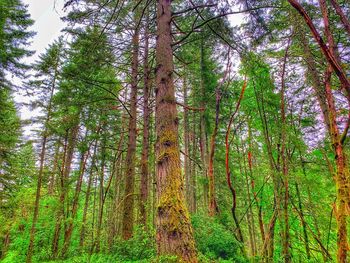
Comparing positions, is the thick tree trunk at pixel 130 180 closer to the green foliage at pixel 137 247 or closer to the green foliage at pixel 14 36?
the green foliage at pixel 137 247

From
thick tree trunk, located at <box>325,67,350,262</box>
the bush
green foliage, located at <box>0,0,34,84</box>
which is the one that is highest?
green foliage, located at <box>0,0,34,84</box>

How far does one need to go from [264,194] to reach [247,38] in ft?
12.3

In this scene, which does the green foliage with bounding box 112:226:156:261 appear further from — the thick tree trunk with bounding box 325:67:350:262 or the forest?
the thick tree trunk with bounding box 325:67:350:262

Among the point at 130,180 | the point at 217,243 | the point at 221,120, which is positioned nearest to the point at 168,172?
the point at 217,243

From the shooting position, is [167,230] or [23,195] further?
[23,195]

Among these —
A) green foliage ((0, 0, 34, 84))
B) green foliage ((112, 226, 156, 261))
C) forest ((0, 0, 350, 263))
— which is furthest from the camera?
green foliage ((0, 0, 34, 84))

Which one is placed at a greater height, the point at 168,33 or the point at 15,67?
the point at 15,67

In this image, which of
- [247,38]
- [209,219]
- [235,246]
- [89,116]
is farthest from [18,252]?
[247,38]

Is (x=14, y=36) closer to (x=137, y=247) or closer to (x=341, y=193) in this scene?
(x=137, y=247)

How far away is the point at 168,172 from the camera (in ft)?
9.84

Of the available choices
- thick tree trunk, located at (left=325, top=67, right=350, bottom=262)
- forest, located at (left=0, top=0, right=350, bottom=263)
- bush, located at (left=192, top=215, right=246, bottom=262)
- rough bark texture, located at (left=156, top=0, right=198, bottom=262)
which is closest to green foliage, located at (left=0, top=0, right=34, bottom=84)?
forest, located at (left=0, top=0, right=350, bottom=263)

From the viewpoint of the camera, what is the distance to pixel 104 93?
9.67 m

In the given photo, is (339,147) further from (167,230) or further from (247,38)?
(247,38)

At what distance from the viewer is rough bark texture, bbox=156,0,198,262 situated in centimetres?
258
